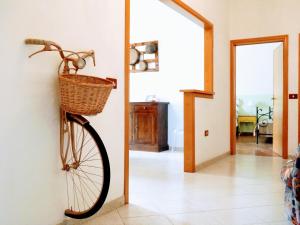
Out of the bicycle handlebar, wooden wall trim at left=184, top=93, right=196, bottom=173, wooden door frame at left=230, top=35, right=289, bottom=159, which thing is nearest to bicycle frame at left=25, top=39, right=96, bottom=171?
the bicycle handlebar

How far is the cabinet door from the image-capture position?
5.68m

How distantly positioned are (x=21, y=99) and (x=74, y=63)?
393mm

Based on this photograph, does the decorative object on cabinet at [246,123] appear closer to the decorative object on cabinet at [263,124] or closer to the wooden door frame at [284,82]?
the decorative object on cabinet at [263,124]

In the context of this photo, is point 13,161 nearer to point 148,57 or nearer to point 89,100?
point 89,100

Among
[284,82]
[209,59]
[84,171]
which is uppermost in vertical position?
[209,59]

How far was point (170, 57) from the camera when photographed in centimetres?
598

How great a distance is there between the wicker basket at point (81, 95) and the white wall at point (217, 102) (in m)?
2.39

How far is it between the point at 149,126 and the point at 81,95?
406 centimetres

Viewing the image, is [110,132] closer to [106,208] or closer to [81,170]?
[81,170]

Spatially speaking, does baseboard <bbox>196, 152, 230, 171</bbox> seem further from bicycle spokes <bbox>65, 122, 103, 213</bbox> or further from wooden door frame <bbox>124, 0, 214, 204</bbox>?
bicycle spokes <bbox>65, 122, 103, 213</bbox>

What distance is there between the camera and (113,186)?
2406 millimetres

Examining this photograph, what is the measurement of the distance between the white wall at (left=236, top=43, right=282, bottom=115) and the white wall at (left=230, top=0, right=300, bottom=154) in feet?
12.4

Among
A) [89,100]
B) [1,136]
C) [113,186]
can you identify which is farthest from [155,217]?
[1,136]

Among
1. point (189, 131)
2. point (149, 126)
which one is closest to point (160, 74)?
point (149, 126)
